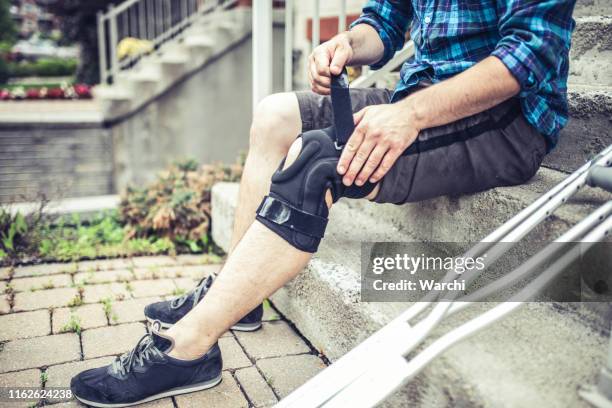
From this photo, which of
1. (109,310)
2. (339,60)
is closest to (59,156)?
(109,310)

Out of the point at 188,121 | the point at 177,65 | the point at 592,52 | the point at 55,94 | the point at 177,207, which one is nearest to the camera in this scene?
the point at 592,52

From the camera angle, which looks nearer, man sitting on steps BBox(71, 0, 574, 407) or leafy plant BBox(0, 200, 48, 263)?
man sitting on steps BBox(71, 0, 574, 407)

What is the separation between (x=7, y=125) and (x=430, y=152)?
6.81 metres

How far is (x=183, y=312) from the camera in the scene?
6.58 feet

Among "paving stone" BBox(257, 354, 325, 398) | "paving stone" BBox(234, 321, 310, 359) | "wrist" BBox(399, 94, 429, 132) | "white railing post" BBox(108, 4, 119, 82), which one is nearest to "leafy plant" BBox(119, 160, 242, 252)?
"paving stone" BBox(234, 321, 310, 359)

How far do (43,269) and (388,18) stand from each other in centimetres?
199

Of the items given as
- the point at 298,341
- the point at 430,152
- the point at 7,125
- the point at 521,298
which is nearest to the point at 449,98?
the point at 430,152

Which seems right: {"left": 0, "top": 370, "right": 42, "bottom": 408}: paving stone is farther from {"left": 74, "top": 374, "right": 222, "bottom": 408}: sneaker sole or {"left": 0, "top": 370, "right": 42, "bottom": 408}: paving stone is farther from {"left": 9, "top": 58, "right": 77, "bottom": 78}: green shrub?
{"left": 9, "top": 58, "right": 77, "bottom": 78}: green shrub

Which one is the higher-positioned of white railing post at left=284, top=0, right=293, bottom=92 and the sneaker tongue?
white railing post at left=284, top=0, right=293, bottom=92

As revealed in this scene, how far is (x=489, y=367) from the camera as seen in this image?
1.23 metres

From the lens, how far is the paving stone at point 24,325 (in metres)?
2.01

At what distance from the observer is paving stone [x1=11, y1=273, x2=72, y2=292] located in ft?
8.01

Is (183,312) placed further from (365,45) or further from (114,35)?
(114,35)

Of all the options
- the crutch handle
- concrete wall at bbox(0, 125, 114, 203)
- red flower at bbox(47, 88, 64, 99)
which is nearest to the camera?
the crutch handle
